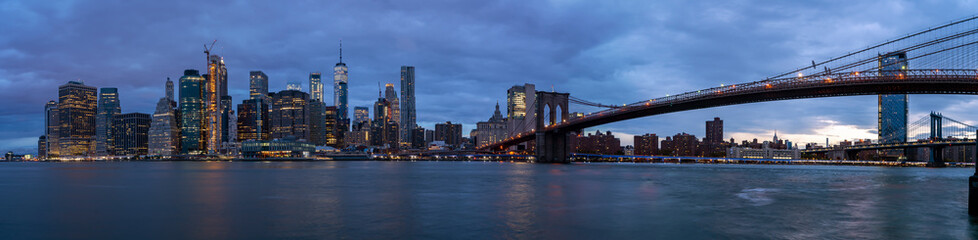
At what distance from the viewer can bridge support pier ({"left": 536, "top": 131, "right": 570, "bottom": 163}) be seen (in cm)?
8819

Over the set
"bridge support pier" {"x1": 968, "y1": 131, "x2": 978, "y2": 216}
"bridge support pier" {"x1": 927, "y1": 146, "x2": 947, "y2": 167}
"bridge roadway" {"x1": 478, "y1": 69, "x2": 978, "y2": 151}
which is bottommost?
"bridge support pier" {"x1": 927, "y1": 146, "x2": 947, "y2": 167}

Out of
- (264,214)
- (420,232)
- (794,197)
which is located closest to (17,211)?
(264,214)

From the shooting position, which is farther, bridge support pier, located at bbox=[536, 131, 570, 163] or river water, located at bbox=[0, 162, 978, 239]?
bridge support pier, located at bbox=[536, 131, 570, 163]

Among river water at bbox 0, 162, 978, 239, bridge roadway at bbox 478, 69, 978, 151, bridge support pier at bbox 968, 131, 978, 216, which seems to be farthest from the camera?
bridge roadway at bbox 478, 69, 978, 151

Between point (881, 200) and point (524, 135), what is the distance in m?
77.2

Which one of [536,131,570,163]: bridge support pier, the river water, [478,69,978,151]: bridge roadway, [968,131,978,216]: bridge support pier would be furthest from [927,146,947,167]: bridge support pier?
[968,131,978,216]: bridge support pier

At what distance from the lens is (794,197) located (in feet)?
82.7

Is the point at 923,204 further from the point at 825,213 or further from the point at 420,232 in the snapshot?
the point at 420,232

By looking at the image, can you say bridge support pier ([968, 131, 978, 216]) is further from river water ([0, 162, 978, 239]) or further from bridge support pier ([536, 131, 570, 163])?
bridge support pier ([536, 131, 570, 163])

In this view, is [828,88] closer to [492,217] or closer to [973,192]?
[973,192]

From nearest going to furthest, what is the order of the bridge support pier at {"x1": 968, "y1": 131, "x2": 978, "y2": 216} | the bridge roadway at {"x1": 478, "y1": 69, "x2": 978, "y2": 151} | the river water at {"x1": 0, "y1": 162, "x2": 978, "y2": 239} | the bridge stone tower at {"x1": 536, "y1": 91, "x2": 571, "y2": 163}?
1. the river water at {"x1": 0, "y1": 162, "x2": 978, "y2": 239}
2. the bridge support pier at {"x1": 968, "y1": 131, "x2": 978, "y2": 216}
3. the bridge roadway at {"x1": 478, "y1": 69, "x2": 978, "y2": 151}
4. the bridge stone tower at {"x1": 536, "y1": 91, "x2": 571, "y2": 163}

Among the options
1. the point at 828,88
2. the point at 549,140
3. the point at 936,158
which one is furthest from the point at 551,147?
the point at 936,158

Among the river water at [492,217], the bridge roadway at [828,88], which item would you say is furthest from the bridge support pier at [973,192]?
the bridge roadway at [828,88]

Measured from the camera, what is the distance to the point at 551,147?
294 ft
